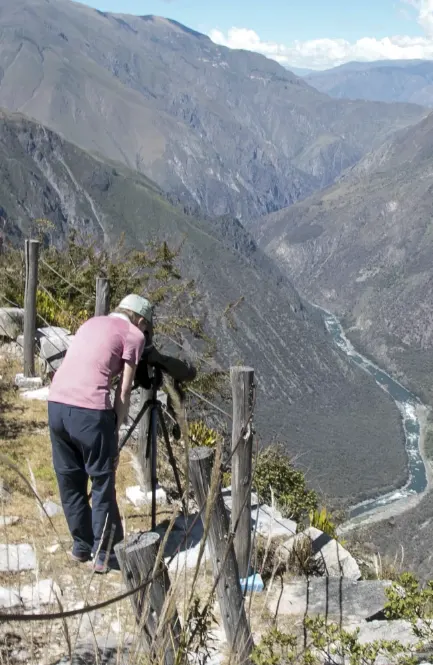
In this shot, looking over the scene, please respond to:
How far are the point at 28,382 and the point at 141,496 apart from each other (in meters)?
3.31

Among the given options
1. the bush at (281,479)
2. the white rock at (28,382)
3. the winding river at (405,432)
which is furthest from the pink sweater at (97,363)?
the winding river at (405,432)

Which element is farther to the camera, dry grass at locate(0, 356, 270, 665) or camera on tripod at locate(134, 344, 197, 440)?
camera on tripod at locate(134, 344, 197, 440)

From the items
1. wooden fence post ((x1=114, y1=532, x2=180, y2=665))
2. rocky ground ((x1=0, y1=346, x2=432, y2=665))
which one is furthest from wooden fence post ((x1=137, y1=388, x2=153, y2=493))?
wooden fence post ((x1=114, y1=532, x2=180, y2=665))

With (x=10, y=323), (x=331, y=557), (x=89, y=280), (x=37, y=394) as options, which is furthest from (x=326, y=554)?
(x=89, y=280)

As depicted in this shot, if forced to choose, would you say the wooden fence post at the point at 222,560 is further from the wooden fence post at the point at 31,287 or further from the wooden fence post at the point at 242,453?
the wooden fence post at the point at 31,287

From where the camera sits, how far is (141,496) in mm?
6172

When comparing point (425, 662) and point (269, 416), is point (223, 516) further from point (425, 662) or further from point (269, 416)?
point (269, 416)

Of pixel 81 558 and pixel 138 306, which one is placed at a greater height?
pixel 138 306

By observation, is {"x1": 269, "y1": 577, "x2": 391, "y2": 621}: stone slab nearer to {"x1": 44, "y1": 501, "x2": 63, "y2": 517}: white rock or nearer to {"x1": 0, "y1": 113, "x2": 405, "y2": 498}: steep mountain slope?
{"x1": 44, "y1": 501, "x2": 63, "y2": 517}: white rock

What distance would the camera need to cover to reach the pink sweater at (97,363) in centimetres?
442

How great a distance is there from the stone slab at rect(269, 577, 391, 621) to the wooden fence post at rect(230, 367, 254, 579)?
350 mm

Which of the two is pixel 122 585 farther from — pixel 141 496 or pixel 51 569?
pixel 141 496

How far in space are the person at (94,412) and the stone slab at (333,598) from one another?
117 cm

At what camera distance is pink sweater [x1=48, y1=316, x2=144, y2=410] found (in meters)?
4.42
